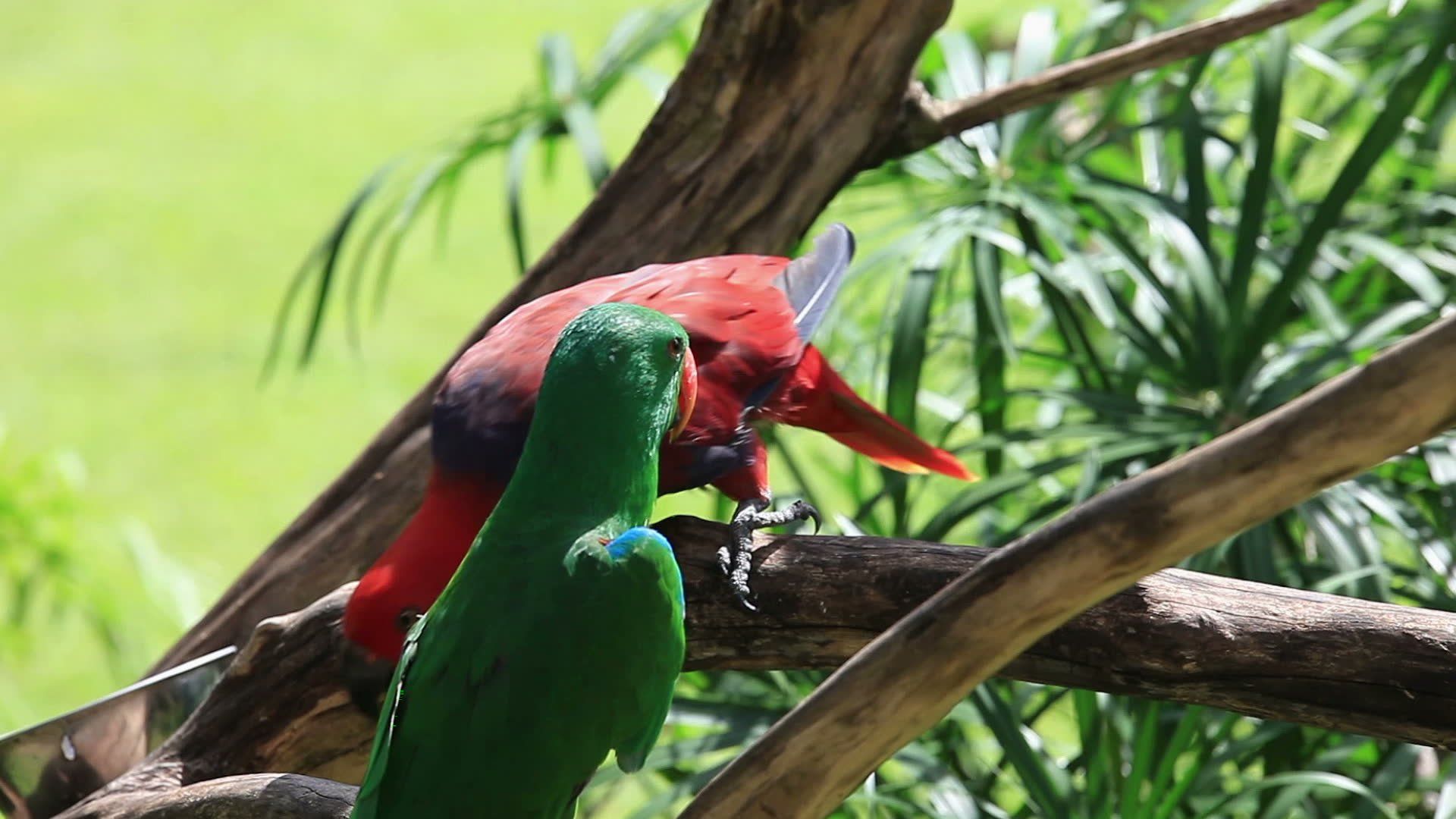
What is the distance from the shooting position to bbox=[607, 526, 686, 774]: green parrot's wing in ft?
1.54

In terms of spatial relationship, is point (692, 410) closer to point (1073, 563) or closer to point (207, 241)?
point (1073, 563)

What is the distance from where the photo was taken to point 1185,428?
89 centimetres

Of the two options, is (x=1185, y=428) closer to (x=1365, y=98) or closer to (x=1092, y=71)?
(x=1092, y=71)

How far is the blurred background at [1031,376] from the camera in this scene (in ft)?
2.91

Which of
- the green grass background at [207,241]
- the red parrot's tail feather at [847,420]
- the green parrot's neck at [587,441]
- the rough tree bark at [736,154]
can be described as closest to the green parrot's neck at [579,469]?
the green parrot's neck at [587,441]

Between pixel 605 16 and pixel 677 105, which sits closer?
pixel 677 105

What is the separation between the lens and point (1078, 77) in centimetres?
82

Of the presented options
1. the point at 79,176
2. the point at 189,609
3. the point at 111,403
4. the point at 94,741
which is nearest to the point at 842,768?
the point at 94,741

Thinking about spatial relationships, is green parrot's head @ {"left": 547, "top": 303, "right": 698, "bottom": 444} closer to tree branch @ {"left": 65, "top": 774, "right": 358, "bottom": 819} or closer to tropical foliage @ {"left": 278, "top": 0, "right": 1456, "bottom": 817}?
tree branch @ {"left": 65, "top": 774, "right": 358, "bottom": 819}

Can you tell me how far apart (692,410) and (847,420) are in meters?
0.20

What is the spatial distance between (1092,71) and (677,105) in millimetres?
258

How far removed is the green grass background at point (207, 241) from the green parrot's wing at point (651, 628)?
102 centimetres

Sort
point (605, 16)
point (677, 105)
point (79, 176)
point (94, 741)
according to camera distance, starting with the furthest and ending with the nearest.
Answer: point (605, 16) → point (79, 176) → point (677, 105) → point (94, 741)

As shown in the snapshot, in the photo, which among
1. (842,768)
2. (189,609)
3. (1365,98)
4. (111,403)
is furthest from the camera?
(111,403)
